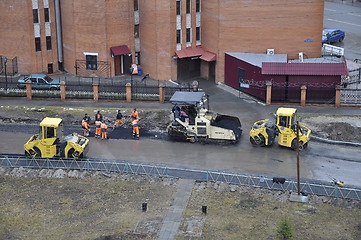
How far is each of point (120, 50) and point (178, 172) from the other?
2140 cm

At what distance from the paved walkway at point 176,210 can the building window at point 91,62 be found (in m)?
22.8

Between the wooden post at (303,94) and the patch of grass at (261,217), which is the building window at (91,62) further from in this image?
the patch of grass at (261,217)

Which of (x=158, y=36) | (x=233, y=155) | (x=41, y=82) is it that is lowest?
(x=233, y=155)

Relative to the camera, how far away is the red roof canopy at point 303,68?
148ft

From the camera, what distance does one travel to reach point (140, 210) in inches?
1180

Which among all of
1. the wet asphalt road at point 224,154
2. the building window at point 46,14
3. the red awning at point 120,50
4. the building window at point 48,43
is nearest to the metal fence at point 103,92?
the red awning at point 120,50

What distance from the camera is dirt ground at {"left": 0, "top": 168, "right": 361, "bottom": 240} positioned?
2781cm

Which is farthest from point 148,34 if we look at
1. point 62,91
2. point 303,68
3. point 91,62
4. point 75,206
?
point 75,206

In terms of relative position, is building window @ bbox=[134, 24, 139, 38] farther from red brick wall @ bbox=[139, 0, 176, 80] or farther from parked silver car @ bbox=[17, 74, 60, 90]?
parked silver car @ bbox=[17, 74, 60, 90]

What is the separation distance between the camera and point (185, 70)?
175 ft

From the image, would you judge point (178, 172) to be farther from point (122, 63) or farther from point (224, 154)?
point (122, 63)

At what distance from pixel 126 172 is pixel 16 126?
39.7ft

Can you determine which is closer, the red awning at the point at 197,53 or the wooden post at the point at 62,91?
the wooden post at the point at 62,91

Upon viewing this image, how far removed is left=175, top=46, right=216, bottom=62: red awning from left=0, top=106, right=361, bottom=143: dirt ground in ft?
29.4
